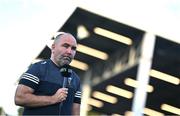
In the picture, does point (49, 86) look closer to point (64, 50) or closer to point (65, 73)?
point (65, 73)

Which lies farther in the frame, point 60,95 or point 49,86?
point 49,86

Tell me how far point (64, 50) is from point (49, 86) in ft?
0.82

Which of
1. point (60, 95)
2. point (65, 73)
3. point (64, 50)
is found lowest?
point (60, 95)

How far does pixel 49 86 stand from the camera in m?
3.75

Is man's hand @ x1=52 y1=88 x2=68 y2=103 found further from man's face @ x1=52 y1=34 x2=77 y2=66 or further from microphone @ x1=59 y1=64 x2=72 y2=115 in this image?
man's face @ x1=52 y1=34 x2=77 y2=66

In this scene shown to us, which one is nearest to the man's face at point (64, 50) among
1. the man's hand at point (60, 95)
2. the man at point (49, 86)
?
the man at point (49, 86)

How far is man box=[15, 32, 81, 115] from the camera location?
145 inches

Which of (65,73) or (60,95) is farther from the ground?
(65,73)

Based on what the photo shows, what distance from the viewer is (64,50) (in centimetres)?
372

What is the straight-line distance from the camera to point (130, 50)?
20.2 metres

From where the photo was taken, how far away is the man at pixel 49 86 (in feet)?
12.1

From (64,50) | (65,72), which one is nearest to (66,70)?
(65,72)

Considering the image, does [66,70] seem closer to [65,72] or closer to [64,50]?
[65,72]

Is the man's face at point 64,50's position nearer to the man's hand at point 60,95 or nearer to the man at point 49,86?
the man at point 49,86
